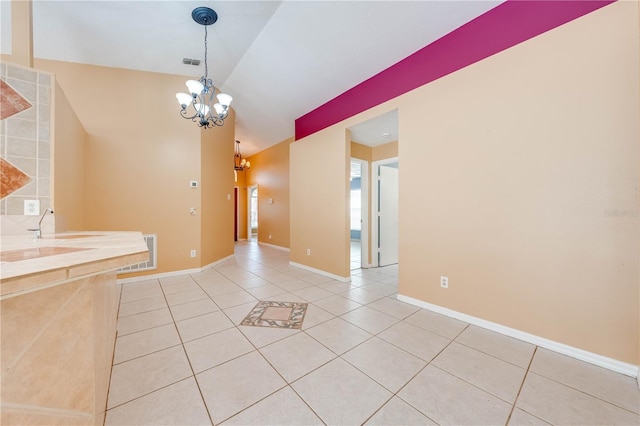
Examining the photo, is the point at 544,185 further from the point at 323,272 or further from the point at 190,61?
the point at 190,61

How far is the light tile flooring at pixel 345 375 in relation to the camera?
124 centimetres

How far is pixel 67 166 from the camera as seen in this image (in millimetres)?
2416

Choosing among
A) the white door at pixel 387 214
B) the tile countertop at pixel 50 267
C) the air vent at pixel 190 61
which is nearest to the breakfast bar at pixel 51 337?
the tile countertop at pixel 50 267

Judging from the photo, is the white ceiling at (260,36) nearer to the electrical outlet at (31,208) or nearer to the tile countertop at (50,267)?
the electrical outlet at (31,208)

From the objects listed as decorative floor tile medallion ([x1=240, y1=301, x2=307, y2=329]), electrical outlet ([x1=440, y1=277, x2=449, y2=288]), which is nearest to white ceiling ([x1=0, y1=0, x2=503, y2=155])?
electrical outlet ([x1=440, y1=277, x2=449, y2=288])

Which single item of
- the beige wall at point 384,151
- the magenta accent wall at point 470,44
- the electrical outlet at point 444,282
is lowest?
the electrical outlet at point 444,282

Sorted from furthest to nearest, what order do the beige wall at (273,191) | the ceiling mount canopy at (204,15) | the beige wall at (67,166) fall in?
the beige wall at (273,191), the ceiling mount canopy at (204,15), the beige wall at (67,166)

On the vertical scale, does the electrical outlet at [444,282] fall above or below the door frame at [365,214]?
below

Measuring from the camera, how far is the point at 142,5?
245cm

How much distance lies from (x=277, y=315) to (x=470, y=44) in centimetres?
345

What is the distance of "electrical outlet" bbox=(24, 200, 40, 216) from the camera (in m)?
1.85

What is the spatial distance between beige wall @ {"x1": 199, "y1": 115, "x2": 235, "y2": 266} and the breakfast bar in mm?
3418

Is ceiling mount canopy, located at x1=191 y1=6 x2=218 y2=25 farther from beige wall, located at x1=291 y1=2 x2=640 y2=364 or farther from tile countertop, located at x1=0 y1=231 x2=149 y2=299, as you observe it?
tile countertop, located at x1=0 y1=231 x2=149 y2=299

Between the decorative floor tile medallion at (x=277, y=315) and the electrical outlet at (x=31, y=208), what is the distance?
197 centimetres
